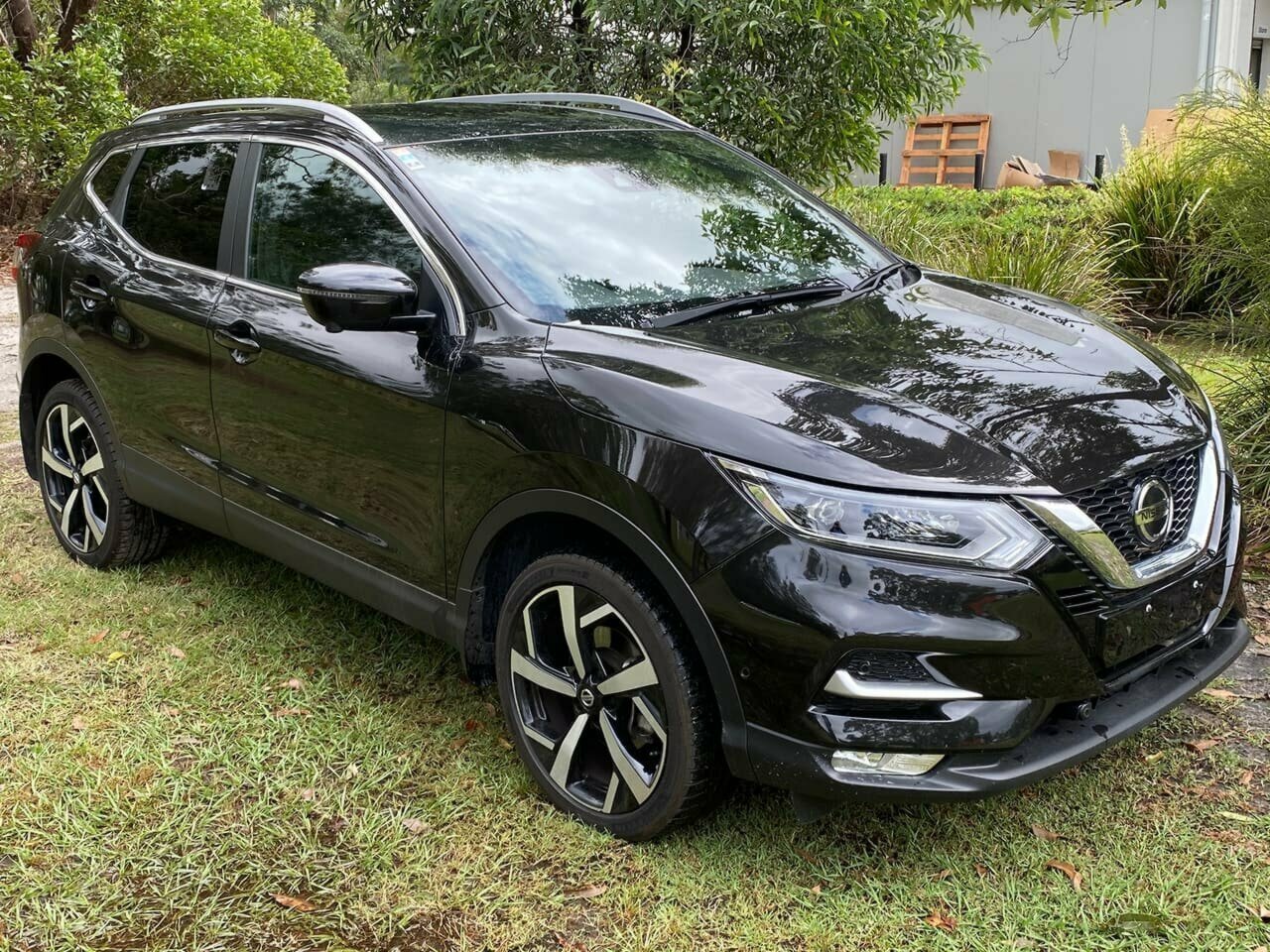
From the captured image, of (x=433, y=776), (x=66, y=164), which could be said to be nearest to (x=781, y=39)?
(x=433, y=776)

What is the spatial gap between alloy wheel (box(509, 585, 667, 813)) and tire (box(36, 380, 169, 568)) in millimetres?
2212

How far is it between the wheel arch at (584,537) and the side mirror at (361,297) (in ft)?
1.91

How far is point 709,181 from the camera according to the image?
13.0 ft

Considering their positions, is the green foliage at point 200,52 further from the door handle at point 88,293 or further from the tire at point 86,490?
the door handle at point 88,293

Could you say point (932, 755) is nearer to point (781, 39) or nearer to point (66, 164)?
point (781, 39)

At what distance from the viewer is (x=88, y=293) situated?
14.8 feet

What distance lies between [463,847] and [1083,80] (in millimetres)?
15534

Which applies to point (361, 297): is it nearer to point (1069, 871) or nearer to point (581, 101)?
point (581, 101)

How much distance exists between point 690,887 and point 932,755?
0.68m

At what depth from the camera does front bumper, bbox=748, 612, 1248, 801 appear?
2.57 m

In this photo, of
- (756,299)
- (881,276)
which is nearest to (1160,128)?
(881,276)

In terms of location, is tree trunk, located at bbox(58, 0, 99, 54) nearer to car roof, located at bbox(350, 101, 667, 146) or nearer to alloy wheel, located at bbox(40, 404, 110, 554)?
alloy wheel, located at bbox(40, 404, 110, 554)

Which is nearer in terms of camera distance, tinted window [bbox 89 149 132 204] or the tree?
tinted window [bbox 89 149 132 204]


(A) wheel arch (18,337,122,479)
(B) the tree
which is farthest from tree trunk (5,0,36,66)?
(A) wheel arch (18,337,122,479)
